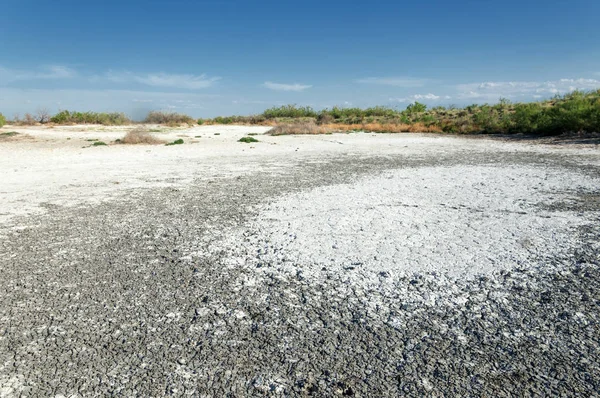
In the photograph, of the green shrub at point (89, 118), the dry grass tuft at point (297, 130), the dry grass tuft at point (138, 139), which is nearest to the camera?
the dry grass tuft at point (138, 139)

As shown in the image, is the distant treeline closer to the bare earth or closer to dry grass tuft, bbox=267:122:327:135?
dry grass tuft, bbox=267:122:327:135

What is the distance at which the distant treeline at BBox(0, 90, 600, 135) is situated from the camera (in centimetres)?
1931

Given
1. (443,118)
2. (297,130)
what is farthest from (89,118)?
(443,118)

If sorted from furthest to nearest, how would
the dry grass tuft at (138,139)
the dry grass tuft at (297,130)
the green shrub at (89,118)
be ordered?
the green shrub at (89,118) < the dry grass tuft at (297,130) < the dry grass tuft at (138,139)

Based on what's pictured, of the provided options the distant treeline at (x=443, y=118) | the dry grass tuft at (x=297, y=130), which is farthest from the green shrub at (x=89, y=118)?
the dry grass tuft at (x=297, y=130)

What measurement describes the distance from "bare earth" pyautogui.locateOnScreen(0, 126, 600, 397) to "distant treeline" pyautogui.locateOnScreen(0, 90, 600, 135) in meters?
14.4

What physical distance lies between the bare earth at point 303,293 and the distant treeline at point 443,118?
1444cm

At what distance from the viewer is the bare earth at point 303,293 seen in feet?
7.61

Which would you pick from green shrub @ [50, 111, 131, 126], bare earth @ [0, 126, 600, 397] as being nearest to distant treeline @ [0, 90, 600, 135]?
green shrub @ [50, 111, 131, 126]

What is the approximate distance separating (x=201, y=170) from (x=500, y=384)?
8.76m

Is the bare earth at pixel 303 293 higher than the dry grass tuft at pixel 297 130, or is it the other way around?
the dry grass tuft at pixel 297 130

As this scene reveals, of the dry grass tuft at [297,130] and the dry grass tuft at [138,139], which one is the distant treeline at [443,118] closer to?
the dry grass tuft at [297,130]

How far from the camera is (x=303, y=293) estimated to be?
3312mm

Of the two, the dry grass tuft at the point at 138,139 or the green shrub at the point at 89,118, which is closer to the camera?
the dry grass tuft at the point at 138,139
